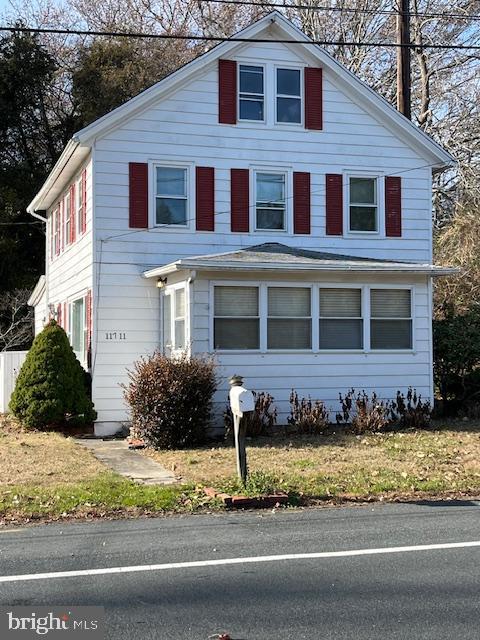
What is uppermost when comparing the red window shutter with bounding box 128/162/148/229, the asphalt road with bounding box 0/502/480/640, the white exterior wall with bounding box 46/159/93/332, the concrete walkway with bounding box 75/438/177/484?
the red window shutter with bounding box 128/162/148/229

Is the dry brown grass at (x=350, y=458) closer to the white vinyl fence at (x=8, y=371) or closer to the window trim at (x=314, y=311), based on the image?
the window trim at (x=314, y=311)

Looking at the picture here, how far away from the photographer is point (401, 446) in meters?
13.2

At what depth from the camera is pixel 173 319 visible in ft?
51.4

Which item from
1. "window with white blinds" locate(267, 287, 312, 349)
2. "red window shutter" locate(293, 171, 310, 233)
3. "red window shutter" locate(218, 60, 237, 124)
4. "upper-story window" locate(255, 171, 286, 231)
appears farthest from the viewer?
"red window shutter" locate(293, 171, 310, 233)

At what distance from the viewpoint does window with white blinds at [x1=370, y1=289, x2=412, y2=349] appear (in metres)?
16.1

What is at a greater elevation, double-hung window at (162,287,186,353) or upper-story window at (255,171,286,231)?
upper-story window at (255,171,286,231)

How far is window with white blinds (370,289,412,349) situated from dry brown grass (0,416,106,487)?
6.45 metres

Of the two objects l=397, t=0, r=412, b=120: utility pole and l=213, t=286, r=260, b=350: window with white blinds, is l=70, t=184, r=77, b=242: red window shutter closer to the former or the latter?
l=213, t=286, r=260, b=350: window with white blinds

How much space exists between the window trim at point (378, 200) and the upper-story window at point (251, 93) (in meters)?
2.39

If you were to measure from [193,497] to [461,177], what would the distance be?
2026 centimetres

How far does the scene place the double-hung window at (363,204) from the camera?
17.6 m

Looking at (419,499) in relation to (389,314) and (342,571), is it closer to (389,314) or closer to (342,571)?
(342,571)

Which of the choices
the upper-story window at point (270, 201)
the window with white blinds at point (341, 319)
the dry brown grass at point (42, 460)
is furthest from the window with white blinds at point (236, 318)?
the dry brown grass at point (42, 460)

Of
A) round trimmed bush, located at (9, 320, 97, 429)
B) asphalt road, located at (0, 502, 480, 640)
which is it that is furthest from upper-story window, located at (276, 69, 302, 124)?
asphalt road, located at (0, 502, 480, 640)
